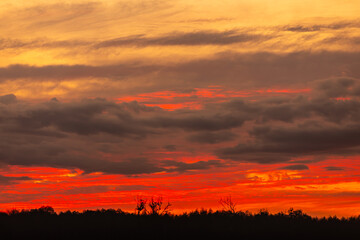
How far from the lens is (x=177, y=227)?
143750 millimetres

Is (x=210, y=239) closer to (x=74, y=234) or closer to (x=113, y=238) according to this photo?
(x=113, y=238)

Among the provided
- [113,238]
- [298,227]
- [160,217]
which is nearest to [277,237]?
[298,227]

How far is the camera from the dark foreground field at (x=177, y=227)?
14062cm

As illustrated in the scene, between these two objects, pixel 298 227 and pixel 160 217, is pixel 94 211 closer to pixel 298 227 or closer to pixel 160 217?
pixel 160 217

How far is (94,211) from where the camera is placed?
179250 mm

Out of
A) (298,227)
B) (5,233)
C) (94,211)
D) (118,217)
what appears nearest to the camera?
(5,233)

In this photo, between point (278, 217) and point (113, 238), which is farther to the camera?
point (278, 217)

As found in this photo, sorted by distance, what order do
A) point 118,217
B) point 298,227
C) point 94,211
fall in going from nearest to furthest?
1. point 298,227
2. point 118,217
3. point 94,211

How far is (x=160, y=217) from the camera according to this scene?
150 m

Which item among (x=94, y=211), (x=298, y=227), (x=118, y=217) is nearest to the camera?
(x=298, y=227)

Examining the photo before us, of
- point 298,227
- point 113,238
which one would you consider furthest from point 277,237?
point 113,238

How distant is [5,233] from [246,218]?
243 feet

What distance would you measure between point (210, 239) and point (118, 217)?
34500 mm

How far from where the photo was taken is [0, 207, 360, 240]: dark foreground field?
14062cm
